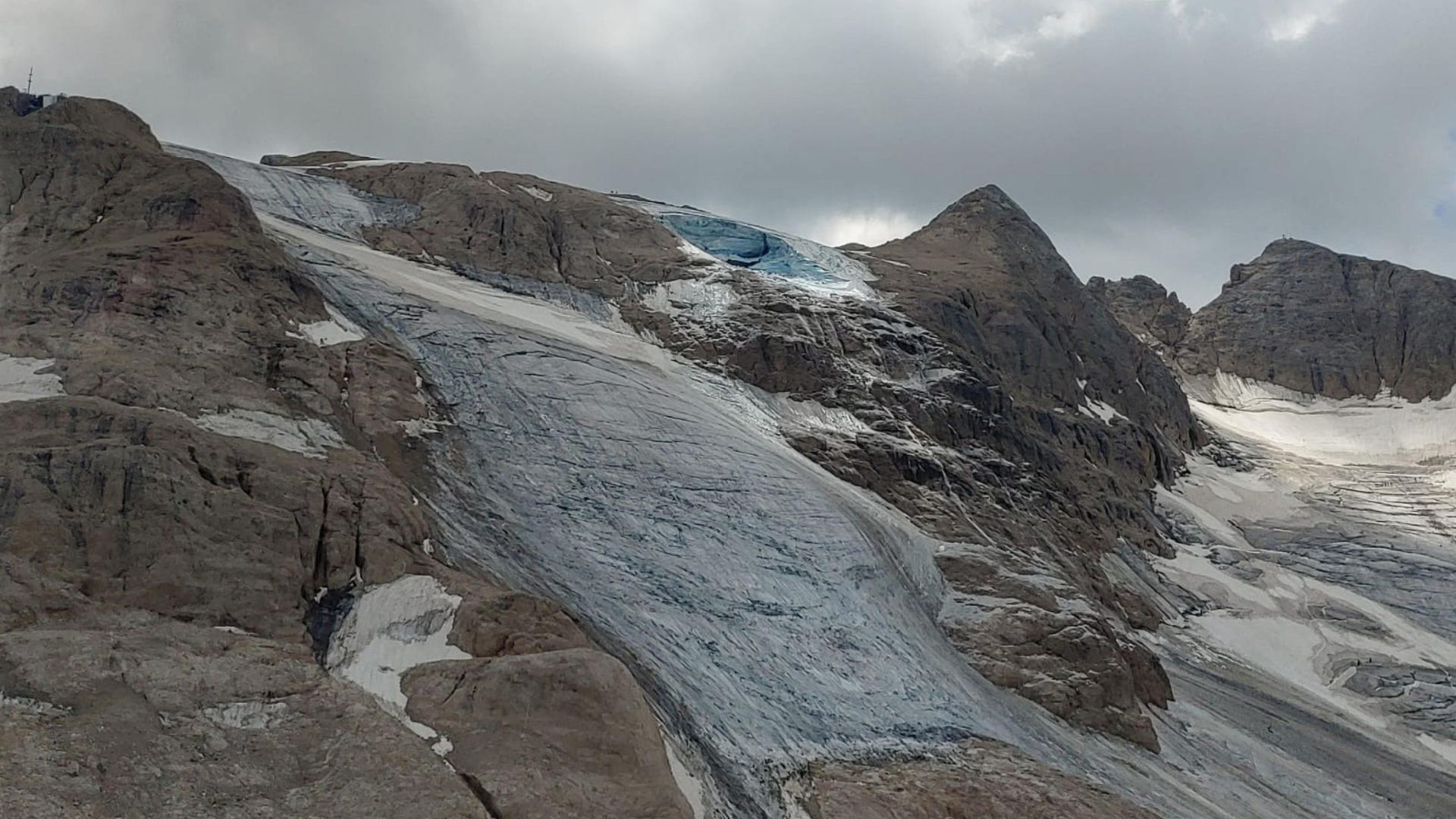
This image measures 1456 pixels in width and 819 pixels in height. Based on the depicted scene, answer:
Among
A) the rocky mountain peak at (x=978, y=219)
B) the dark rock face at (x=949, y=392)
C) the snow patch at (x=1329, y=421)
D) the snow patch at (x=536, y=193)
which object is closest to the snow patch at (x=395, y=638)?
the dark rock face at (x=949, y=392)

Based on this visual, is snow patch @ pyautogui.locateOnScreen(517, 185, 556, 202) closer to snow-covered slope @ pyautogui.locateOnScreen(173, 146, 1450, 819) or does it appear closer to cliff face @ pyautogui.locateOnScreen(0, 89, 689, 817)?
snow-covered slope @ pyautogui.locateOnScreen(173, 146, 1450, 819)

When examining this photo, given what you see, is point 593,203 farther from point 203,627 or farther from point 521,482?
point 203,627

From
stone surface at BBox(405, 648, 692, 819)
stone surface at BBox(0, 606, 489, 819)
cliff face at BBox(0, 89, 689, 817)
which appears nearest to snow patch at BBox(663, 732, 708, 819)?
stone surface at BBox(405, 648, 692, 819)

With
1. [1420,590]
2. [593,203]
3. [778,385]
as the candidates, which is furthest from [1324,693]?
[593,203]

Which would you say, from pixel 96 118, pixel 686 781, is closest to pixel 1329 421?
pixel 686 781

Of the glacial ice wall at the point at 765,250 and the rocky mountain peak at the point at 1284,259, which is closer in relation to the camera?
the glacial ice wall at the point at 765,250

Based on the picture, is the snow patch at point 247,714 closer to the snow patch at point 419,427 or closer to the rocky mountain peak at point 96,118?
the snow patch at point 419,427

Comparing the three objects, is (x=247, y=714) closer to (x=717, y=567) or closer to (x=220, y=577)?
(x=220, y=577)
